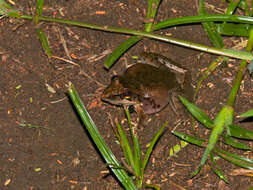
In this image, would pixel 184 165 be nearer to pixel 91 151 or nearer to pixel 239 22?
pixel 91 151

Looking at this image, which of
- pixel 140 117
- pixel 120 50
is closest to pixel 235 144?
pixel 140 117

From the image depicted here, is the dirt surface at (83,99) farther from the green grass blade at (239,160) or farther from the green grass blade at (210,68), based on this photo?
the green grass blade at (239,160)

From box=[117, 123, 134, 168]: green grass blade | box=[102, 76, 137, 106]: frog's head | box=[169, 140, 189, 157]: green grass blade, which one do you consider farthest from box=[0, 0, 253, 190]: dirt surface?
box=[117, 123, 134, 168]: green grass blade

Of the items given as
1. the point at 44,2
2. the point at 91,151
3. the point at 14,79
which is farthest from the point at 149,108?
the point at 44,2

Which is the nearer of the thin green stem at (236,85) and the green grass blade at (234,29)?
the thin green stem at (236,85)

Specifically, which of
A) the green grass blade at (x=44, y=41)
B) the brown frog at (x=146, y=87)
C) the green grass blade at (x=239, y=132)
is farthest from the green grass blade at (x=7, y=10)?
the green grass blade at (x=239, y=132)

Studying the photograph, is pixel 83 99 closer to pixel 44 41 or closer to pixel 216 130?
pixel 44 41

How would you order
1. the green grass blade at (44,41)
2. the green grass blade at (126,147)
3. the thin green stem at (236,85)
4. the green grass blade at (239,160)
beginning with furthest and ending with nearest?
the green grass blade at (44,41), the thin green stem at (236,85), the green grass blade at (239,160), the green grass blade at (126,147)
